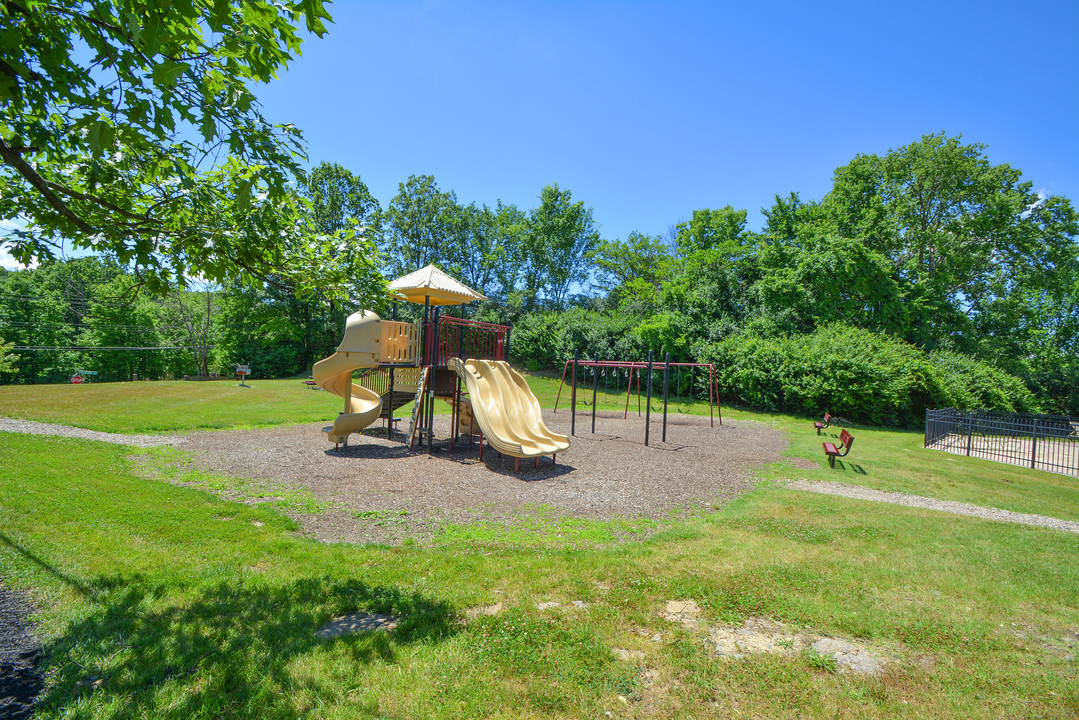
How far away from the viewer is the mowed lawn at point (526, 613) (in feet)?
9.98

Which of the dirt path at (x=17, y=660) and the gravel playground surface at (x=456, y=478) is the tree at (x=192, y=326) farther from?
the dirt path at (x=17, y=660)

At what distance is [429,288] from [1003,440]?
19.7 m

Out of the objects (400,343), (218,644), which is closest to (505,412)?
(400,343)

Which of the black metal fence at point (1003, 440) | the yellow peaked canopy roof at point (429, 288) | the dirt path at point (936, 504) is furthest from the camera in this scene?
the black metal fence at point (1003, 440)

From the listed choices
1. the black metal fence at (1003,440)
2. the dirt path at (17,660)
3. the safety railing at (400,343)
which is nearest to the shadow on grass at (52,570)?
A: the dirt path at (17,660)

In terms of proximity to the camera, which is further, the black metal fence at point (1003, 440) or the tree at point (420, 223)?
the tree at point (420, 223)

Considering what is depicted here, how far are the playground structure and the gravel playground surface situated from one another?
67cm

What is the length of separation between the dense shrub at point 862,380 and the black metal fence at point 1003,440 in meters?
2.94

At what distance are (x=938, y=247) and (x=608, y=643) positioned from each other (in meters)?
38.7

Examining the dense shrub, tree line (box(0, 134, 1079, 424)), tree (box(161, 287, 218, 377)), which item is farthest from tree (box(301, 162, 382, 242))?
the dense shrub

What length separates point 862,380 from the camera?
73.5ft

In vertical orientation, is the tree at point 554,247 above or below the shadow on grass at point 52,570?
above

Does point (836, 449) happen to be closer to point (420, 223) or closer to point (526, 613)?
point (526, 613)

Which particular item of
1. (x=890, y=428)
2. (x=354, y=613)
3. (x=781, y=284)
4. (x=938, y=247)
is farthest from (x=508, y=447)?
(x=938, y=247)
